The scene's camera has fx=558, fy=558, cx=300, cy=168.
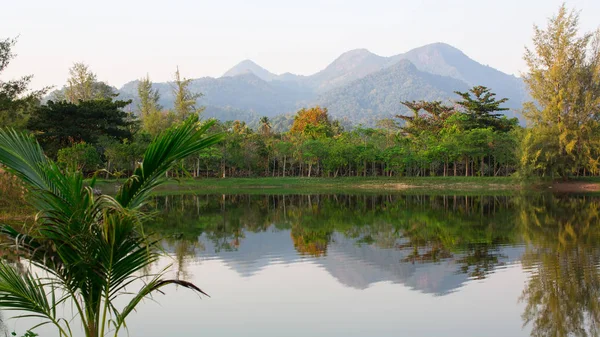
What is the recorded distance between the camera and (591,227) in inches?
720

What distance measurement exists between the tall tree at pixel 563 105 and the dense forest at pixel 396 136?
79 millimetres

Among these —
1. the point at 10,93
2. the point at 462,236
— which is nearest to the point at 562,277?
the point at 462,236

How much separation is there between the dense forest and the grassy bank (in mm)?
2093

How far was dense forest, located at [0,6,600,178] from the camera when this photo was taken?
41000mm

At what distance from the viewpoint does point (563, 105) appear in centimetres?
4422

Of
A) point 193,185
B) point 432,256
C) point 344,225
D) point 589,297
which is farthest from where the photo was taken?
Answer: point 193,185

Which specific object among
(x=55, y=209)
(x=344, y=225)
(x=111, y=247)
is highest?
(x=55, y=209)

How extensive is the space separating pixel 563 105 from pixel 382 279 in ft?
128

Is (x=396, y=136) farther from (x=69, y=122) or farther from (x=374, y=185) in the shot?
(x=69, y=122)

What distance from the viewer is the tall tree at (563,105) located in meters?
43.4

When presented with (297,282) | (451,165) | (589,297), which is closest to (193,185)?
(451,165)

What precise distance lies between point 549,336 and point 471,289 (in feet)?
8.62

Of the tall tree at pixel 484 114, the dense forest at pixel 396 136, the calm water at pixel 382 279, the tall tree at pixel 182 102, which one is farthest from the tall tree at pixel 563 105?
the tall tree at pixel 182 102

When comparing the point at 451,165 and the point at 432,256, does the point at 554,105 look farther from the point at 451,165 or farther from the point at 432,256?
the point at 432,256
